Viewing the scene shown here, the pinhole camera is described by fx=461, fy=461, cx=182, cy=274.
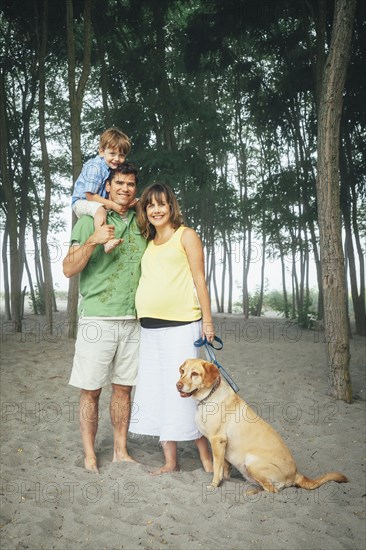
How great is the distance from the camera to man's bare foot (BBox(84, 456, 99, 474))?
164 inches

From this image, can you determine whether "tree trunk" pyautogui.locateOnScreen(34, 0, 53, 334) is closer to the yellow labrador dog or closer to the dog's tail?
the yellow labrador dog

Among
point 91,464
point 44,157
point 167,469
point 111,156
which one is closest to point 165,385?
point 167,469

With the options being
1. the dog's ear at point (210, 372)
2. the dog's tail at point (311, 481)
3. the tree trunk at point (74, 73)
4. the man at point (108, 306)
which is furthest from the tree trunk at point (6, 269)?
the dog's tail at point (311, 481)

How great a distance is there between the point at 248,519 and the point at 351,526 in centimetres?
78

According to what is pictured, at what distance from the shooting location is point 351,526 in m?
3.43

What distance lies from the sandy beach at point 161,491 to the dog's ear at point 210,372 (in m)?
0.91

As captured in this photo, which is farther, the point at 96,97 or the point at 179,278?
the point at 96,97

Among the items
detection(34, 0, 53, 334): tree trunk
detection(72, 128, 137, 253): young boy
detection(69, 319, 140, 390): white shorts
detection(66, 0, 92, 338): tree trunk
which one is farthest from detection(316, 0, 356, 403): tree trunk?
detection(34, 0, 53, 334): tree trunk

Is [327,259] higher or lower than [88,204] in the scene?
lower

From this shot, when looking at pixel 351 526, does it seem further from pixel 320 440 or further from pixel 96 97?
pixel 96 97

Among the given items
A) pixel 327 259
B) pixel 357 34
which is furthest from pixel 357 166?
pixel 327 259

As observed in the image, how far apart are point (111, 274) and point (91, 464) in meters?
1.75

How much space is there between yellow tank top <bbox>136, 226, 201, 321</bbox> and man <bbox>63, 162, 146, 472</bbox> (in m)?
0.27

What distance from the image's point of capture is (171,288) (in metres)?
3.82
